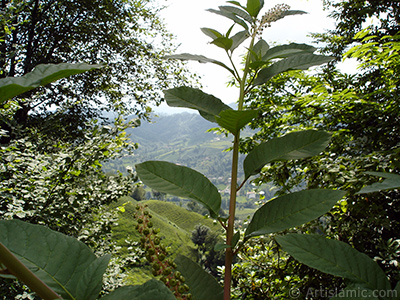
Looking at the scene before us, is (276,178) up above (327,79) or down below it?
below

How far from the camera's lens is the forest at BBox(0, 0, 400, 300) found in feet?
0.99

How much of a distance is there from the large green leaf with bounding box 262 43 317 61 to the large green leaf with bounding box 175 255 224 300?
1.40ft

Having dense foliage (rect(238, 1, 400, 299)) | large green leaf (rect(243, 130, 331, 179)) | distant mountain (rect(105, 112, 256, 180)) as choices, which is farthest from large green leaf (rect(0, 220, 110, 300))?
distant mountain (rect(105, 112, 256, 180))

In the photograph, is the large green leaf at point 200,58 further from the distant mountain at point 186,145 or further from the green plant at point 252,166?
the distant mountain at point 186,145

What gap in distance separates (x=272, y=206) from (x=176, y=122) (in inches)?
6785

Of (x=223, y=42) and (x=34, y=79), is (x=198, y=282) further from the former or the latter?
(x=223, y=42)

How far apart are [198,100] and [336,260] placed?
1.17ft

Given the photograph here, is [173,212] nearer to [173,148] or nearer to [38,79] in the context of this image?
[38,79]

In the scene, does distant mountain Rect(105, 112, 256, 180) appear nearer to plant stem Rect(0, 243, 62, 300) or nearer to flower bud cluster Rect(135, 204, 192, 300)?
flower bud cluster Rect(135, 204, 192, 300)

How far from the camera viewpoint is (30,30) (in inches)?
276

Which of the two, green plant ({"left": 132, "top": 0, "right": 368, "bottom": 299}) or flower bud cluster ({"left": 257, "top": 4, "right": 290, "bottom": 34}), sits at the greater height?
flower bud cluster ({"left": 257, "top": 4, "right": 290, "bottom": 34})

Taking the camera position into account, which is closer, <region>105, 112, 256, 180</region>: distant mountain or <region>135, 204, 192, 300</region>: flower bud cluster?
<region>135, 204, 192, 300</region>: flower bud cluster

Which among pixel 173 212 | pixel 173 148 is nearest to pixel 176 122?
pixel 173 148

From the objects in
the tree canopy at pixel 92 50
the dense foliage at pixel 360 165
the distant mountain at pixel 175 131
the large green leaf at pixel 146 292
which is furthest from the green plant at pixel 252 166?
the distant mountain at pixel 175 131
